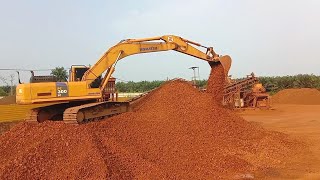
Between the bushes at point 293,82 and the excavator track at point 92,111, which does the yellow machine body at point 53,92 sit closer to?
the excavator track at point 92,111

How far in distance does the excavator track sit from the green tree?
153 centimetres

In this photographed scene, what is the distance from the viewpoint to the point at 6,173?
7152 millimetres

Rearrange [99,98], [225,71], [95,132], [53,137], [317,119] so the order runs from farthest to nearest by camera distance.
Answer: [317,119] → [225,71] → [99,98] → [95,132] → [53,137]

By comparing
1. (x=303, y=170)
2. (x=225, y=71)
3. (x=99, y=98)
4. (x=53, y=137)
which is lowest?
(x=303, y=170)

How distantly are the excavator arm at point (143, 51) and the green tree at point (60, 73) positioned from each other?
70 cm

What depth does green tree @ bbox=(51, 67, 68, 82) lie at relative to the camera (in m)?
11.7

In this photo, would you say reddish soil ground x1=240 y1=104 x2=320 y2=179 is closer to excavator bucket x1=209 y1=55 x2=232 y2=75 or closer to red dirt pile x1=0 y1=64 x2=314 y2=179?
red dirt pile x1=0 y1=64 x2=314 y2=179

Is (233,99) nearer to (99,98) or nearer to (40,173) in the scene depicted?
(99,98)

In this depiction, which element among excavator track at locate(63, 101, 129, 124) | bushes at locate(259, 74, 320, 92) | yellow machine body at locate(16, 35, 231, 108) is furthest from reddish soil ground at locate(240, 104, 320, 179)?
bushes at locate(259, 74, 320, 92)

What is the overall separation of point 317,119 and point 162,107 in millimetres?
10426

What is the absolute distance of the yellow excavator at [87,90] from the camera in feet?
34.3

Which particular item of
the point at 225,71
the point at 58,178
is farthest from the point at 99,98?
the point at 225,71

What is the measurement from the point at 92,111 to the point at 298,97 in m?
26.4

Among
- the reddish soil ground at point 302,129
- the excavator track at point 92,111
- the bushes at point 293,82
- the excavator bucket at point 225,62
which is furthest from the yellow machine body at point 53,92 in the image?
the bushes at point 293,82
